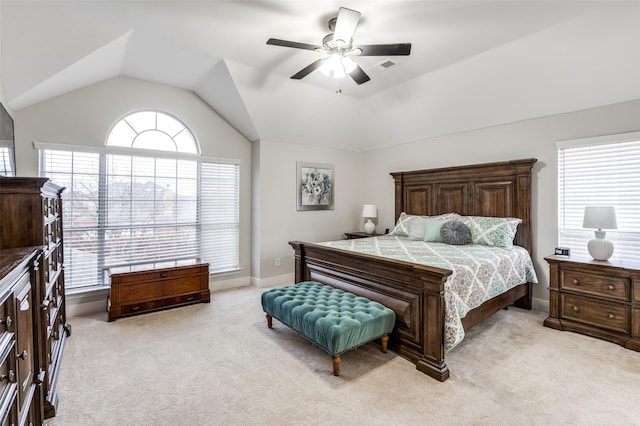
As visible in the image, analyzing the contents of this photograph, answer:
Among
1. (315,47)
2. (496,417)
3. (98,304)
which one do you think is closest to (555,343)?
(496,417)

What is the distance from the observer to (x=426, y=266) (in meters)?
2.44

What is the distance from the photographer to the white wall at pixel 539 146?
11.1 ft

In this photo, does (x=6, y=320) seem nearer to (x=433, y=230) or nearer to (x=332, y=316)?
(x=332, y=316)

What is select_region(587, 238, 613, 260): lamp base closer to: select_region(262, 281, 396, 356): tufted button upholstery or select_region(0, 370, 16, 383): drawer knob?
select_region(262, 281, 396, 356): tufted button upholstery

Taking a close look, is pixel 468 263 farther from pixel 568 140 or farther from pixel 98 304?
pixel 98 304

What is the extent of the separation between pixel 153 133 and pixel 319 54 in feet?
8.17

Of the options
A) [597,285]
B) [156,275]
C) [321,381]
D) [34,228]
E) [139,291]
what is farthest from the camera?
[156,275]

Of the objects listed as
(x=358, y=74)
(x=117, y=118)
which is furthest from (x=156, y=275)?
(x=358, y=74)

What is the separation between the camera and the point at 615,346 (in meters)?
2.83

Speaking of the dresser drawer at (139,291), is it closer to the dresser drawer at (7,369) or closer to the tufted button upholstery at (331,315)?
the tufted button upholstery at (331,315)

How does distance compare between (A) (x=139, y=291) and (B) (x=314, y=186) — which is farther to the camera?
(B) (x=314, y=186)

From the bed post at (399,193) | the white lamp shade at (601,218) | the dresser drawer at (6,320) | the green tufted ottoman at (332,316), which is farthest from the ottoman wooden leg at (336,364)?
the bed post at (399,193)

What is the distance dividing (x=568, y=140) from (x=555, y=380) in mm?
2735

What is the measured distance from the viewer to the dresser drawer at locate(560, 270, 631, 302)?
2844 millimetres
